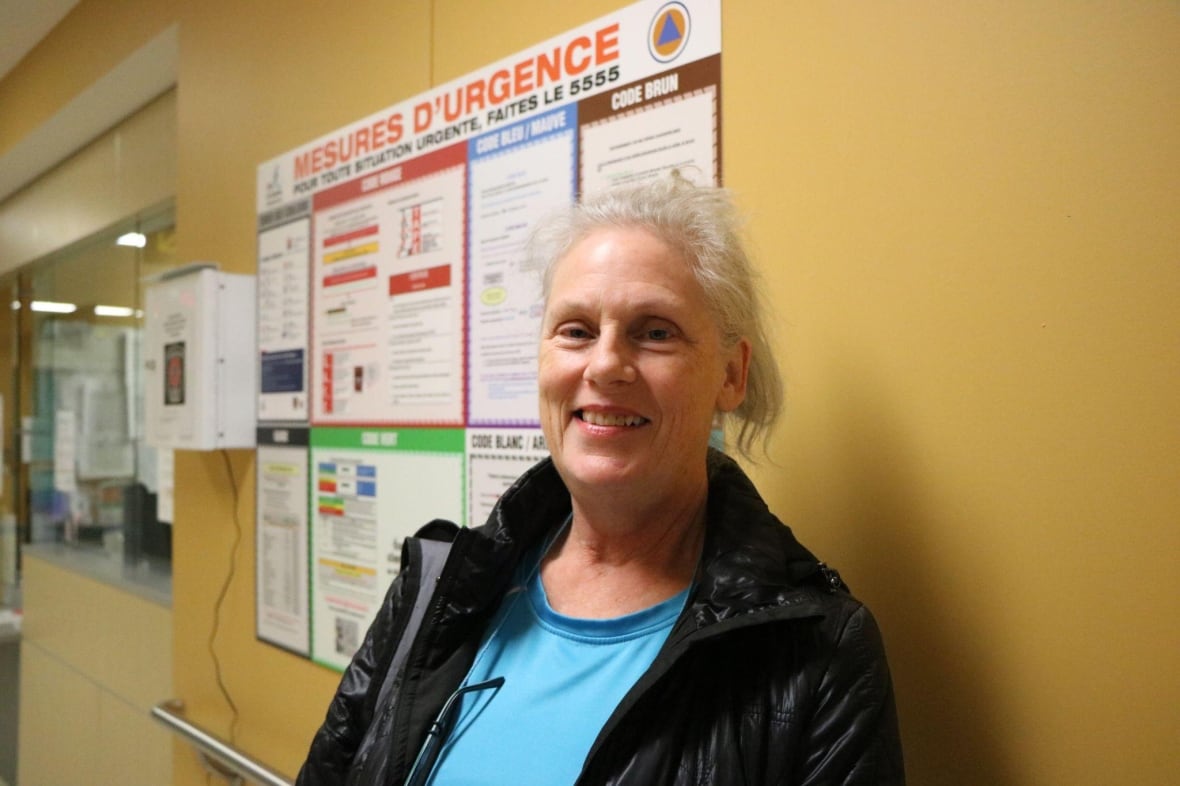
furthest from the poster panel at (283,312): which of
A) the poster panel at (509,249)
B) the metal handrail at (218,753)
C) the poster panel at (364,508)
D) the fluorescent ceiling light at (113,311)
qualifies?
the fluorescent ceiling light at (113,311)

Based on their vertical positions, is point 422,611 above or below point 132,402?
below

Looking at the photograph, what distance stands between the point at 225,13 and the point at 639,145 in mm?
1726

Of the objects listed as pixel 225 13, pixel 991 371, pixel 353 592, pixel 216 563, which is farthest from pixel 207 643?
pixel 991 371

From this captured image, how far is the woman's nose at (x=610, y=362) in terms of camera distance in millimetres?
925

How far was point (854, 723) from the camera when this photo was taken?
2.42ft

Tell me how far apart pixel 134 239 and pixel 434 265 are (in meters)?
2.52

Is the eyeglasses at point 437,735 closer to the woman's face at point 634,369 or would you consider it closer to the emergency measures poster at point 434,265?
the woman's face at point 634,369

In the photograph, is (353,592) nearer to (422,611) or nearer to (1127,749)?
(422,611)

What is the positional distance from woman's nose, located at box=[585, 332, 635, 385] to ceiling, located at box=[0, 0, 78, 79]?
3.40 meters

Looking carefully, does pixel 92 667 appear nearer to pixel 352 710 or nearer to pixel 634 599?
pixel 352 710

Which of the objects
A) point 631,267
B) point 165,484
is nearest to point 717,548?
point 631,267

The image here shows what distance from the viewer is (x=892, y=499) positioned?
1047 mm

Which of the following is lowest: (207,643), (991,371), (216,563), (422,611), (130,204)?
(207,643)

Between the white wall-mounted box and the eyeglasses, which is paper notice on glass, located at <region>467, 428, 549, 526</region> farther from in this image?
the white wall-mounted box
